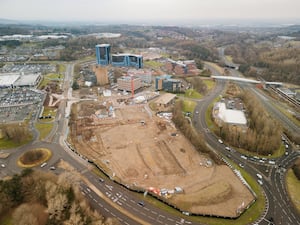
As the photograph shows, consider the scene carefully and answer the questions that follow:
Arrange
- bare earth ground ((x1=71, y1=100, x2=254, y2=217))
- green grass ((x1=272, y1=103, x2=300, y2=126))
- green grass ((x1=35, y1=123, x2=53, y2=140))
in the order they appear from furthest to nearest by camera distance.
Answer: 1. green grass ((x1=272, y1=103, x2=300, y2=126))
2. green grass ((x1=35, y1=123, x2=53, y2=140))
3. bare earth ground ((x1=71, y1=100, x2=254, y2=217))

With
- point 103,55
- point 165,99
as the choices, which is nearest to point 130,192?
point 165,99

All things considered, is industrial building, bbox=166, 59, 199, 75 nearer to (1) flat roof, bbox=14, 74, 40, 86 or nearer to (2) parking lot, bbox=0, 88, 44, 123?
(2) parking lot, bbox=0, 88, 44, 123

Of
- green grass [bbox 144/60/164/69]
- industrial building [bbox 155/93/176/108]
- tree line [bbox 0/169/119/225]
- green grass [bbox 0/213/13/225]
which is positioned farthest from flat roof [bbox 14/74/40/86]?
green grass [bbox 0/213/13/225]

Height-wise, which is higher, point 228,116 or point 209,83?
point 209,83

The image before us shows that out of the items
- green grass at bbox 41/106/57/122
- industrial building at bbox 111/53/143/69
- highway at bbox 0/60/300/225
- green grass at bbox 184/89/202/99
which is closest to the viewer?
highway at bbox 0/60/300/225

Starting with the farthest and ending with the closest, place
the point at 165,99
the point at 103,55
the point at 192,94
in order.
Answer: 1. the point at 103,55
2. the point at 192,94
3. the point at 165,99

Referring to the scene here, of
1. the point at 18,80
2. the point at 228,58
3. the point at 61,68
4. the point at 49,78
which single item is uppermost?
the point at 228,58

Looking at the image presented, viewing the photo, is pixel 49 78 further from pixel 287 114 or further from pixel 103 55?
pixel 287 114
